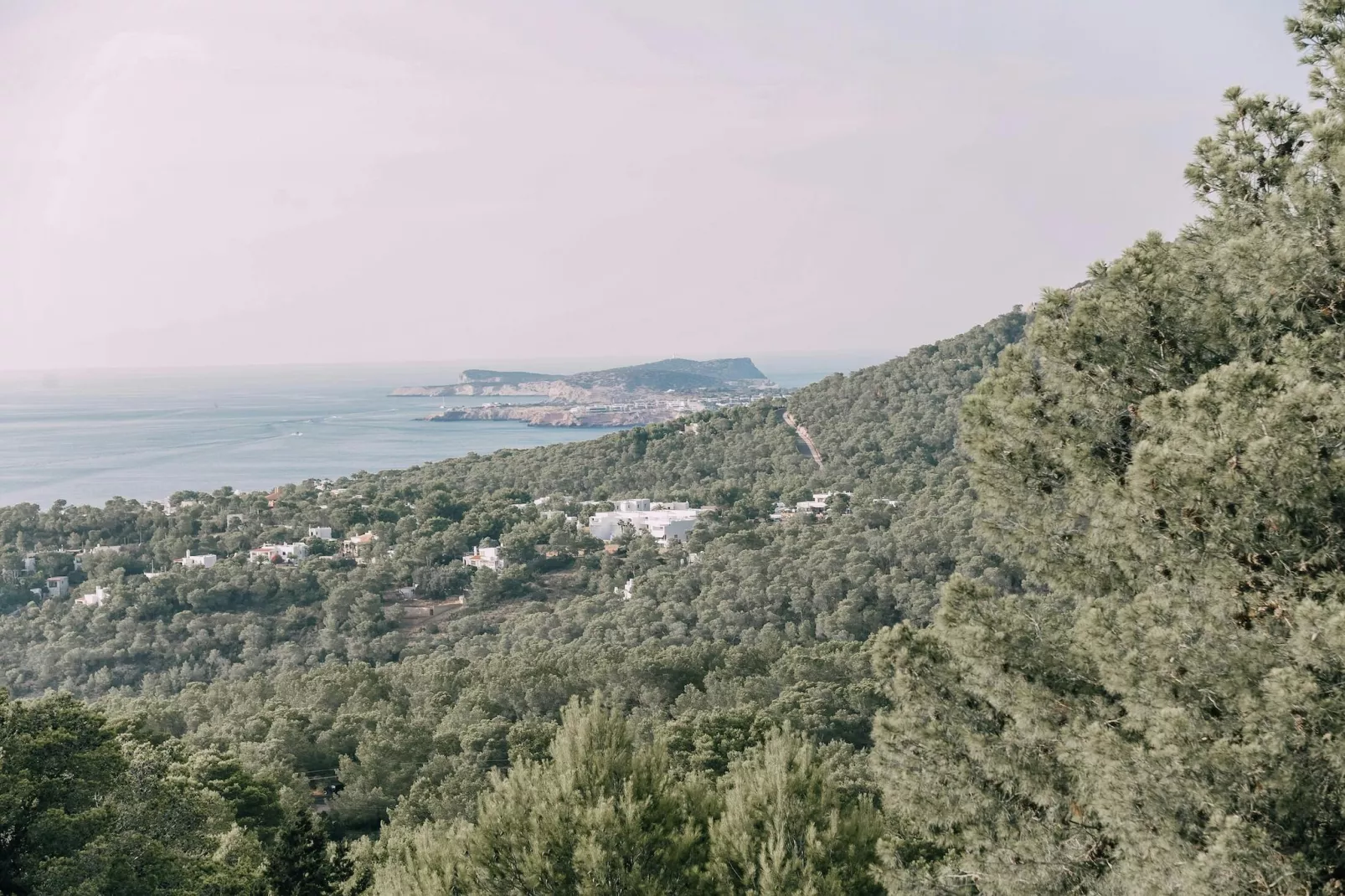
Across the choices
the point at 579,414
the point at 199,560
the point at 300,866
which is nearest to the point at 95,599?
the point at 199,560

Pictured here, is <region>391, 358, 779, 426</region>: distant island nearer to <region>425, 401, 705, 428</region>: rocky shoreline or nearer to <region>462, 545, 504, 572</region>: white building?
<region>425, 401, 705, 428</region>: rocky shoreline

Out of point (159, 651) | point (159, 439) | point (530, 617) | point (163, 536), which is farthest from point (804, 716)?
point (159, 439)

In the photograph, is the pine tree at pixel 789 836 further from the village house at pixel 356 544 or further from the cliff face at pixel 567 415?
the cliff face at pixel 567 415

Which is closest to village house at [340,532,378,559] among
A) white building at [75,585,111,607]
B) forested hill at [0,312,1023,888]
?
forested hill at [0,312,1023,888]

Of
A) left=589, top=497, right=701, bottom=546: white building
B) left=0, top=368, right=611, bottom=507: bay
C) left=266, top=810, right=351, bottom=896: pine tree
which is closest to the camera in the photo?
left=266, top=810, right=351, bottom=896: pine tree

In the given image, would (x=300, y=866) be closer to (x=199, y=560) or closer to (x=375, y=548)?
(x=375, y=548)

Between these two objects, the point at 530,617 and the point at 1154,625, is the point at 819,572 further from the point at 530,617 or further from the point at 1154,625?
the point at 1154,625
